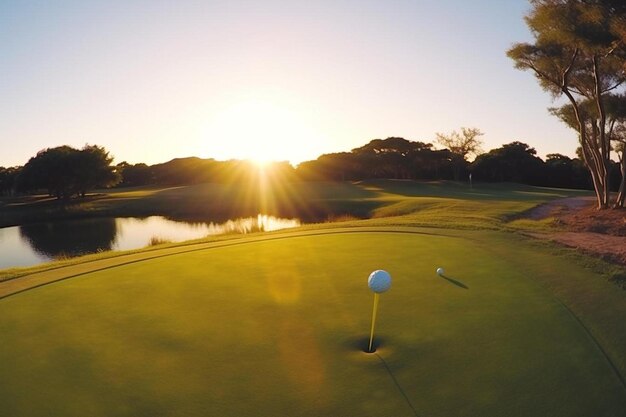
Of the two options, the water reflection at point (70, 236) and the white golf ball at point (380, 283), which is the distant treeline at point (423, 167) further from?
the white golf ball at point (380, 283)

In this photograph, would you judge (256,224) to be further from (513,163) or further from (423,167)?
(513,163)

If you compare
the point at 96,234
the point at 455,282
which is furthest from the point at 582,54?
the point at 96,234

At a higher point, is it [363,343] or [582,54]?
[582,54]

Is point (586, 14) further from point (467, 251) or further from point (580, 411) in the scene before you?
point (580, 411)

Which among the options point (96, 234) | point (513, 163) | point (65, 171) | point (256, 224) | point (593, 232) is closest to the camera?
point (593, 232)

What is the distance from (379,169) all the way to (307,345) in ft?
268

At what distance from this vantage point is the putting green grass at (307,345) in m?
4.90

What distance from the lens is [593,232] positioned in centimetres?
1817

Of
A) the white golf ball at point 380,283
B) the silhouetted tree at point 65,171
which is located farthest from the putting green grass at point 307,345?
the silhouetted tree at point 65,171

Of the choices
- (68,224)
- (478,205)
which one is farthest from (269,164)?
(478,205)

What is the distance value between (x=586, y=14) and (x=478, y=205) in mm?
14927

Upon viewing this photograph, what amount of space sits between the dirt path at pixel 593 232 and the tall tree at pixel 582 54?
3.38 m

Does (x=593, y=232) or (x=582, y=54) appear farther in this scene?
(x=582, y=54)

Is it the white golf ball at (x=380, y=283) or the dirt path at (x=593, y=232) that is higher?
the white golf ball at (x=380, y=283)
